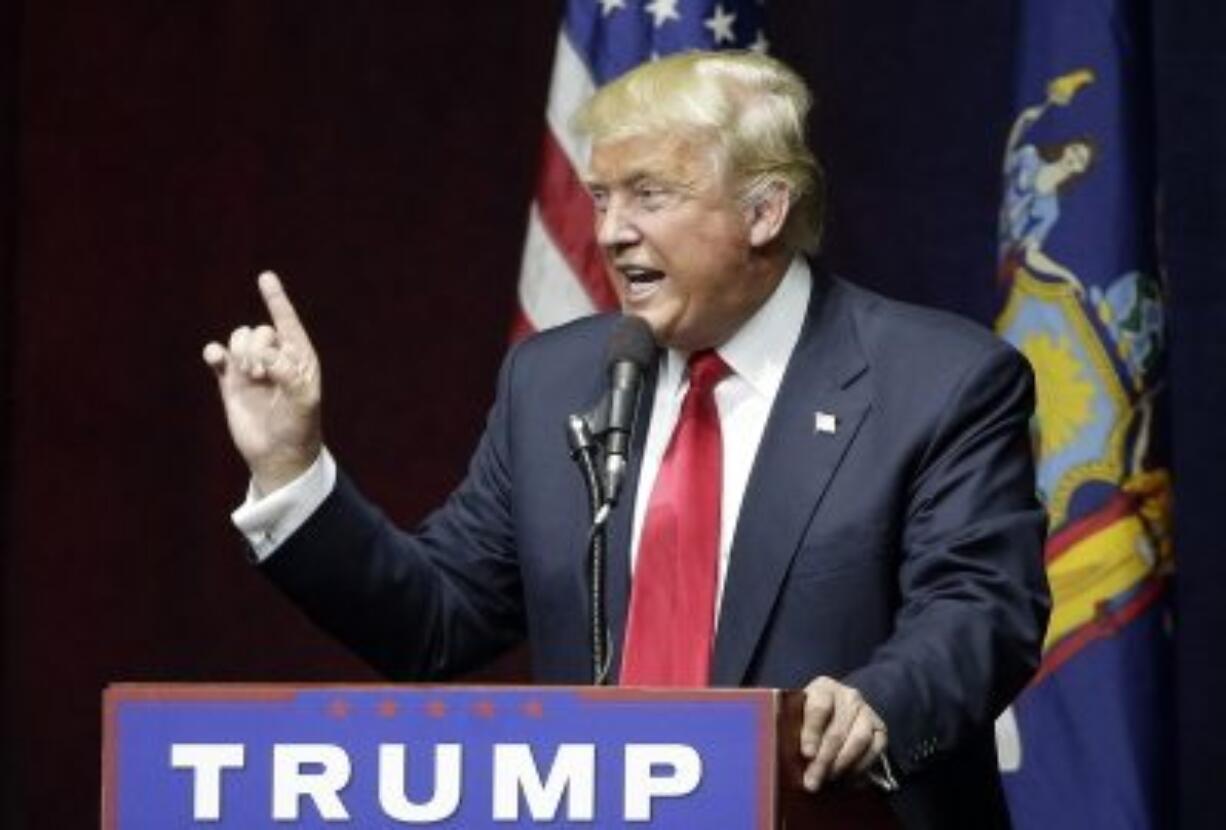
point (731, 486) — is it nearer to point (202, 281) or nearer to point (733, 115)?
point (733, 115)

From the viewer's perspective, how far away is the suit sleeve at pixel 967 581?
2.82m

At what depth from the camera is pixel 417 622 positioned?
3148mm

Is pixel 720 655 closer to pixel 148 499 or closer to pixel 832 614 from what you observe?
pixel 832 614

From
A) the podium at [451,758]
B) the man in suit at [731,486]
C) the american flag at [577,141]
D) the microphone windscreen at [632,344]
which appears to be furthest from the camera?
the american flag at [577,141]

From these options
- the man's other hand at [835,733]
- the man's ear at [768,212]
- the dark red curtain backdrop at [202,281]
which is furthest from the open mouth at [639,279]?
the dark red curtain backdrop at [202,281]

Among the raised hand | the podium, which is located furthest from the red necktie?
the podium

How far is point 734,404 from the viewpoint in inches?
125

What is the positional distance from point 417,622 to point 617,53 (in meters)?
1.42

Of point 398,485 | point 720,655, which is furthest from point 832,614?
point 398,485

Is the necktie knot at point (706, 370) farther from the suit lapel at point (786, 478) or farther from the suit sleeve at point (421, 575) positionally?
the suit sleeve at point (421, 575)

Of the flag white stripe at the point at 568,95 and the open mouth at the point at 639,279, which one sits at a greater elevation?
the flag white stripe at the point at 568,95

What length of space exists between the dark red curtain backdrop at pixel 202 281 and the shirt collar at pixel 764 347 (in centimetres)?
196

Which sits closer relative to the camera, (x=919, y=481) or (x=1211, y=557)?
(x=919, y=481)

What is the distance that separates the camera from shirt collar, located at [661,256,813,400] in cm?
319
